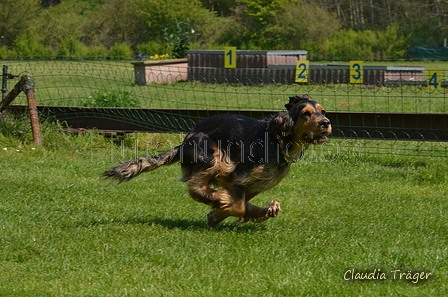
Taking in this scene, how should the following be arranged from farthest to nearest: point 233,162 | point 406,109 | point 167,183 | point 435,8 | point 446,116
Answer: point 435,8, point 406,109, point 446,116, point 167,183, point 233,162

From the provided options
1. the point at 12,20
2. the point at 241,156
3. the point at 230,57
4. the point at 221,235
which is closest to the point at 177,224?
the point at 221,235

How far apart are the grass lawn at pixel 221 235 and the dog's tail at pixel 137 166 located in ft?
1.59

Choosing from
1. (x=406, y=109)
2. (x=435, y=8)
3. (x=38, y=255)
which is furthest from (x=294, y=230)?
(x=435, y=8)

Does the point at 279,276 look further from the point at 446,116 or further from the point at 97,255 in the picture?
the point at 446,116

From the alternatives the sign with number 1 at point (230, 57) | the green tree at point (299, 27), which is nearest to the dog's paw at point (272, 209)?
the sign with number 1 at point (230, 57)

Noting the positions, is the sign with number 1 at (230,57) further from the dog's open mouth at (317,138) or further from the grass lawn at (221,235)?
the dog's open mouth at (317,138)

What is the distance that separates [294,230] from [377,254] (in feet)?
3.29

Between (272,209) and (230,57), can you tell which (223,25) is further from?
(272,209)

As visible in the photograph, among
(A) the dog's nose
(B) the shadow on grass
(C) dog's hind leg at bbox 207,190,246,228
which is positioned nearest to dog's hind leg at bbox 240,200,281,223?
(B) the shadow on grass

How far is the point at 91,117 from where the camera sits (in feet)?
31.8

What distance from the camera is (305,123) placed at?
501 centimetres

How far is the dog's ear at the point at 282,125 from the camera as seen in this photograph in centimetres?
512

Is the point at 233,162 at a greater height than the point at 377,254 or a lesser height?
greater

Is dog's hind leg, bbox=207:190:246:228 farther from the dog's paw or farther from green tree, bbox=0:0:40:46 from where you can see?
green tree, bbox=0:0:40:46
